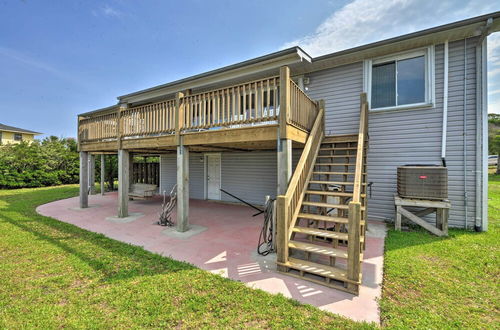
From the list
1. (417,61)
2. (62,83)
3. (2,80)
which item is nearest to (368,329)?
(417,61)

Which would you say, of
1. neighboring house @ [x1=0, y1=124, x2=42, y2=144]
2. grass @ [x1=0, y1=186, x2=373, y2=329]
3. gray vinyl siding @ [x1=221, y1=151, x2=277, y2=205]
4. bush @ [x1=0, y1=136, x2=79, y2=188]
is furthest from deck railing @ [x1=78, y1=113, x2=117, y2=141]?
neighboring house @ [x1=0, y1=124, x2=42, y2=144]

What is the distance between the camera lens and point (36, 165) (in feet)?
45.9

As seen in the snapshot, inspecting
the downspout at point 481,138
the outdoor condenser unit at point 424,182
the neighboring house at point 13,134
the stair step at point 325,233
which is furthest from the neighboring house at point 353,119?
the neighboring house at point 13,134

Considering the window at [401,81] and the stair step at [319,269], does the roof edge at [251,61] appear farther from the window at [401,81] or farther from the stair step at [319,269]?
the stair step at [319,269]

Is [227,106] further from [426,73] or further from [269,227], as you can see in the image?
[426,73]

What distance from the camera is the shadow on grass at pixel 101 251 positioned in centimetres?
322

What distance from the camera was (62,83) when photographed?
1973 cm

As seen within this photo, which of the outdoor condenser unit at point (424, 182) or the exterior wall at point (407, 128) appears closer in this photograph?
the outdoor condenser unit at point (424, 182)

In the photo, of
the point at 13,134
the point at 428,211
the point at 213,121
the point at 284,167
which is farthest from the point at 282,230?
the point at 13,134

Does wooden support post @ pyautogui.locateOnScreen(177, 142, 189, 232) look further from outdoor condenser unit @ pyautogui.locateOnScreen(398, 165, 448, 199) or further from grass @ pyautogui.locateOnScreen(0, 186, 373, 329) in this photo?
outdoor condenser unit @ pyautogui.locateOnScreen(398, 165, 448, 199)

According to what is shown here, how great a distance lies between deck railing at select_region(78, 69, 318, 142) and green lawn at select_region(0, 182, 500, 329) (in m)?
2.70

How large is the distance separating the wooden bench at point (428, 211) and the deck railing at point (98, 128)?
815cm

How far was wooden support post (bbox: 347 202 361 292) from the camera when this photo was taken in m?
2.66

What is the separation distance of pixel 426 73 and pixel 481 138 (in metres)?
1.94
